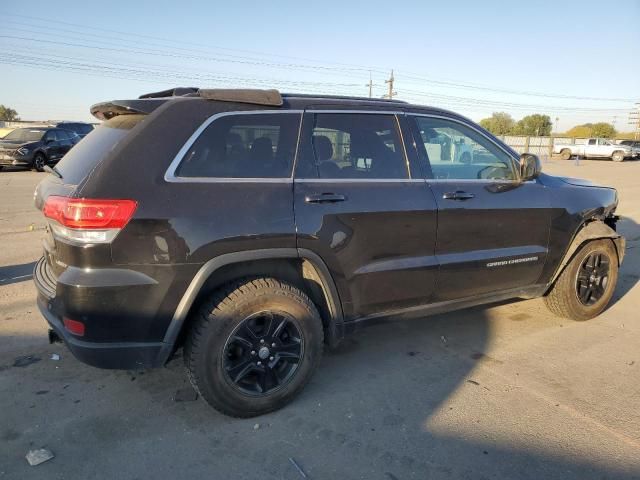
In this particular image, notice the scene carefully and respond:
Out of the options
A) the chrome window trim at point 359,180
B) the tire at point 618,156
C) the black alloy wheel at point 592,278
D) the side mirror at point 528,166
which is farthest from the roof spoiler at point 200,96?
the tire at point 618,156

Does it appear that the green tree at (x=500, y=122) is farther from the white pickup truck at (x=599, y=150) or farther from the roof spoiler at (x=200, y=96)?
the roof spoiler at (x=200, y=96)

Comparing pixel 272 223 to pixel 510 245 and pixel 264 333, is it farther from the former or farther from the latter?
pixel 510 245

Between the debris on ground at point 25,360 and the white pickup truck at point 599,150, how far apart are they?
42696 mm

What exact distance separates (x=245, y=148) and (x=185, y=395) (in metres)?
1.63

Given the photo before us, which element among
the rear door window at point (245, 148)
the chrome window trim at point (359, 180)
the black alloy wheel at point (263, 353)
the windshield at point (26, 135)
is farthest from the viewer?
the windshield at point (26, 135)

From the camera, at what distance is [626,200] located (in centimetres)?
1291

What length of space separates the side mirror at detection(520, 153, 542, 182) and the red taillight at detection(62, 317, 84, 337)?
3320mm

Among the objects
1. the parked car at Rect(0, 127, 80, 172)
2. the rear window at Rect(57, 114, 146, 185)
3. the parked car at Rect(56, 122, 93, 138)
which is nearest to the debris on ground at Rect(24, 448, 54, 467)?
the rear window at Rect(57, 114, 146, 185)

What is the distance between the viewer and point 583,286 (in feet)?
14.7

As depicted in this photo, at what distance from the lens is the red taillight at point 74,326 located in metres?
2.51

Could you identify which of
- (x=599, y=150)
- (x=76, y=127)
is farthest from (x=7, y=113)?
(x=599, y=150)

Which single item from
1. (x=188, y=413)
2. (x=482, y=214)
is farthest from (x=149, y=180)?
(x=482, y=214)

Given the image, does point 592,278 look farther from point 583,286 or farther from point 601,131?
point 601,131

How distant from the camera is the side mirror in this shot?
3838mm
